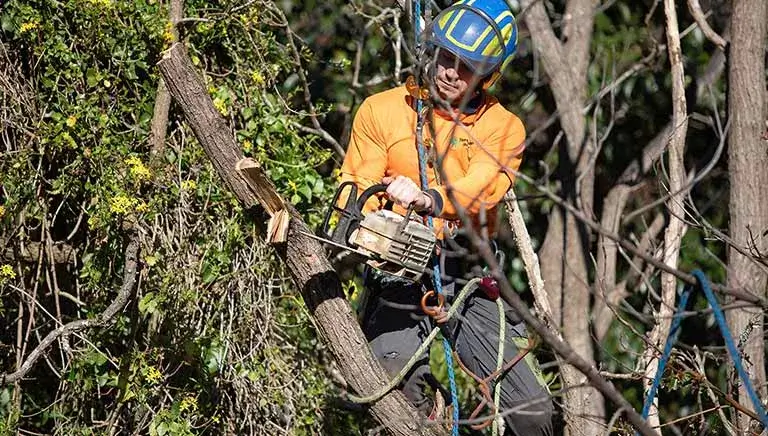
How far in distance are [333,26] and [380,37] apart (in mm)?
407

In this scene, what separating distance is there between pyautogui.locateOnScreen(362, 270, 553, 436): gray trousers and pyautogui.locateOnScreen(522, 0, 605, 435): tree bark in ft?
9.17

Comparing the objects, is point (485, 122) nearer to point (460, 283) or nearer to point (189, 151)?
point (460, 283)

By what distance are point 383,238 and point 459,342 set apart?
91 cm

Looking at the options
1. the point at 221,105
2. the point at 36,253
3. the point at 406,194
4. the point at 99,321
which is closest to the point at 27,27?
the point at 221,105

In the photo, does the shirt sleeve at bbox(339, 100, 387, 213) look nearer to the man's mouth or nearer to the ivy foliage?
the man's mouth

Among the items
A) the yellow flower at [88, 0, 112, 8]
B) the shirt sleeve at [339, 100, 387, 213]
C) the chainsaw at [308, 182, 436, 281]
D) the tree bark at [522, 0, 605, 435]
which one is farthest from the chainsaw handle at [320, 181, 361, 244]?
the tree bark at [522, 0, 605, 435]

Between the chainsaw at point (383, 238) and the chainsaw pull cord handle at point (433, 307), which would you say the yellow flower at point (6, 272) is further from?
the chainsaw pull cord handle at point (433, 307)

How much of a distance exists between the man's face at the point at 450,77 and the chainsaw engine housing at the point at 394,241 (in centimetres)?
65

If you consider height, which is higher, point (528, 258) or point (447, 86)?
point (447, 86)

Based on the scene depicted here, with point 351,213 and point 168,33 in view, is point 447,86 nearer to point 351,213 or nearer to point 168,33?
point 351,213

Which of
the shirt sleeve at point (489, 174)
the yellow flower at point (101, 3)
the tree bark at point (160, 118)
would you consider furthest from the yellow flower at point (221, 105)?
the shirt sleeve at point (489, 174)

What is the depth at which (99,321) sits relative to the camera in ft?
16.7

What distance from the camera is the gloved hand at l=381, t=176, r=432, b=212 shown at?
394cm

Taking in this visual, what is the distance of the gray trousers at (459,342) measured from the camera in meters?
4.48
